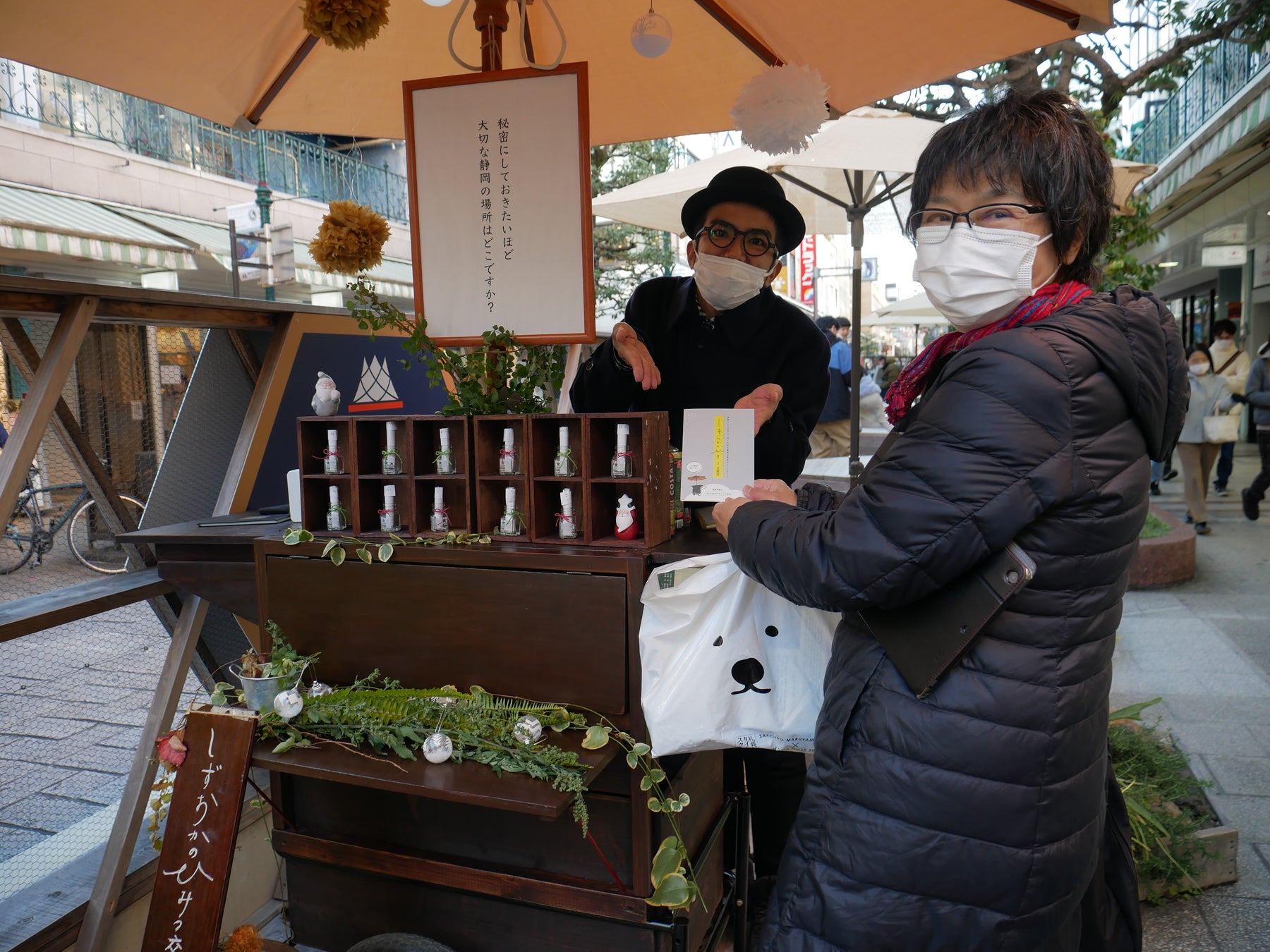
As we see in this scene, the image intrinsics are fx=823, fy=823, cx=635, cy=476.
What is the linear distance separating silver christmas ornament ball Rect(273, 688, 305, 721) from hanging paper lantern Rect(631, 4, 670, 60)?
1874mm

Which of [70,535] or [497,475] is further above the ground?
[497,475]

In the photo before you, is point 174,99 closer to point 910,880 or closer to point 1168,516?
point 910,880

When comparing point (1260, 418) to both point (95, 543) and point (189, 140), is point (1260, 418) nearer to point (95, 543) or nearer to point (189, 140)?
point (95, 543)

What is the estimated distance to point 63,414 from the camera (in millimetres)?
2309

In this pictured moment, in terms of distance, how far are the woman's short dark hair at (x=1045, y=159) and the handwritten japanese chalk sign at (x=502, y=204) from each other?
Answer: 3.00 ft

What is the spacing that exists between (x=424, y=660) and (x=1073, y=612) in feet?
4.50

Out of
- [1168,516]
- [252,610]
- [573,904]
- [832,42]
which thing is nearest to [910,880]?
[573,904]

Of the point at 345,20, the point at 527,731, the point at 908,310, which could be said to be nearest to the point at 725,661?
the point at 527,731

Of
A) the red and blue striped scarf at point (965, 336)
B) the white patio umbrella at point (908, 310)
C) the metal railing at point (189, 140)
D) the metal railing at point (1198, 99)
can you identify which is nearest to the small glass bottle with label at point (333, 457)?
the red and blue striped scarf at point (965, 336)

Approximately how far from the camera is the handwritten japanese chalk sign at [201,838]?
170 cm

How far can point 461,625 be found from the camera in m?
1.89

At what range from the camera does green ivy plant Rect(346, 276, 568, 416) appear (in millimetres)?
1963

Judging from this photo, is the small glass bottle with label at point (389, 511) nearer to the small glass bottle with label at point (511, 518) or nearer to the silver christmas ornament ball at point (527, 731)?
the small glass bottle with label at point (511, 518)

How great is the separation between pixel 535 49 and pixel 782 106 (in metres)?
1.05
